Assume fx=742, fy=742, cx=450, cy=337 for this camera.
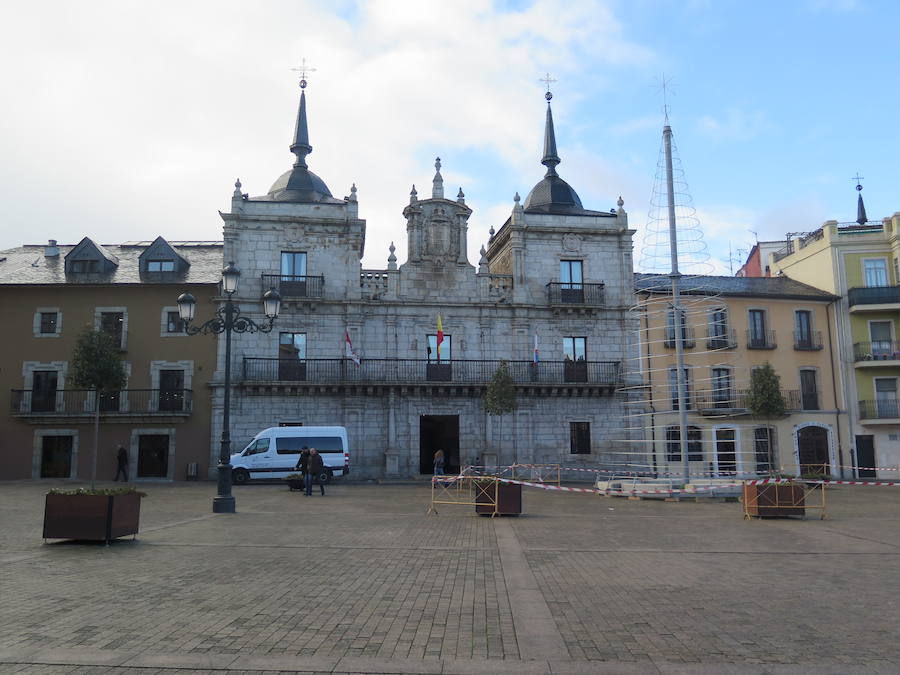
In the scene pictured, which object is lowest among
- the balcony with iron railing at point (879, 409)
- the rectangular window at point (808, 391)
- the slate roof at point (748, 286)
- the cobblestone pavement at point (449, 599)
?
the cobblestone pavement at point (449, 599)

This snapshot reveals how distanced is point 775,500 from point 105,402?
85.6ft

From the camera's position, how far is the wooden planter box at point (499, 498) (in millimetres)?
16141

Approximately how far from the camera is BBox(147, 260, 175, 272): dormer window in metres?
32.8

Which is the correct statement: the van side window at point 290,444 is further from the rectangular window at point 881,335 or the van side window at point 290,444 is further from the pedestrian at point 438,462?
the rectangular window at point 881,335

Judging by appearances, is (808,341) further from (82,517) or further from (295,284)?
(82,517)

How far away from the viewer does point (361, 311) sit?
107 ft

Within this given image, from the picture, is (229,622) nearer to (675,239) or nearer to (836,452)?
(675,239)

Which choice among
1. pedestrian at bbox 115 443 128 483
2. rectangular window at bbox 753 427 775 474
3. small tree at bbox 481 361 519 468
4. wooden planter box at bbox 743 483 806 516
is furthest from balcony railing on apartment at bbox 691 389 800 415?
pedestrian at bbox 115 443 128 483

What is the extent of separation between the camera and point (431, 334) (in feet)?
108

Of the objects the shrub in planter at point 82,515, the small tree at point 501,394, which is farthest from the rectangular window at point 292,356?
the shrub in planter at point 82,515

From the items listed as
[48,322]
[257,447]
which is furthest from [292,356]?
[48,322]

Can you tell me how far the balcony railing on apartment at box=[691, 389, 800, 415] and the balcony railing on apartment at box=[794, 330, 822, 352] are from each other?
218 centimetres

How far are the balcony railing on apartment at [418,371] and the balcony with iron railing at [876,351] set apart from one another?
13.0 meters

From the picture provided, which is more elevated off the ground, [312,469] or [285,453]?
[285,453]
